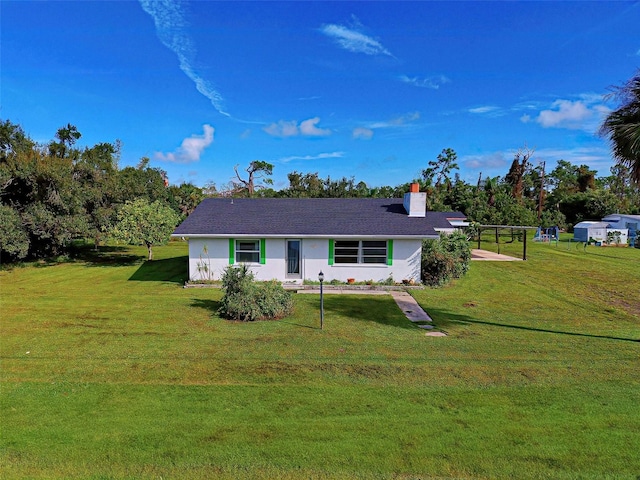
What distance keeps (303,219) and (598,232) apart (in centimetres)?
3606

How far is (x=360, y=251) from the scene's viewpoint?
17.1m

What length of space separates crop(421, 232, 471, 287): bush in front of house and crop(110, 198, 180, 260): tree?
52.8 feet

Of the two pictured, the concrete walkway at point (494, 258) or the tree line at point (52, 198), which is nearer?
the tree line at point (52, 198)

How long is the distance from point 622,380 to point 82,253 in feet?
103

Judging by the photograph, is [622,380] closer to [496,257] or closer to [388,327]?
[388,327]

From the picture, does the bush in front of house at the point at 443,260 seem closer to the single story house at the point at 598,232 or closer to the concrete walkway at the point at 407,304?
the concrete walkway at the point at 407,304

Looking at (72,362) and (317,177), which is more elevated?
(317,177)

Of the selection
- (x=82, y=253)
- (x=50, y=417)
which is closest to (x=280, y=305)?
(x=50, y=417)

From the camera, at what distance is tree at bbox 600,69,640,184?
28.4ft

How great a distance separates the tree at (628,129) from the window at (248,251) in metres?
13.1

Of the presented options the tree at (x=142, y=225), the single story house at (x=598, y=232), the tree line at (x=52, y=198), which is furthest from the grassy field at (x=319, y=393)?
the single story house at (x=598, y=232)

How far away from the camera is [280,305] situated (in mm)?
11625

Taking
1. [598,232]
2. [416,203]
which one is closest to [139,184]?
[416,203]

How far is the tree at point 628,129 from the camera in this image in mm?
8648
